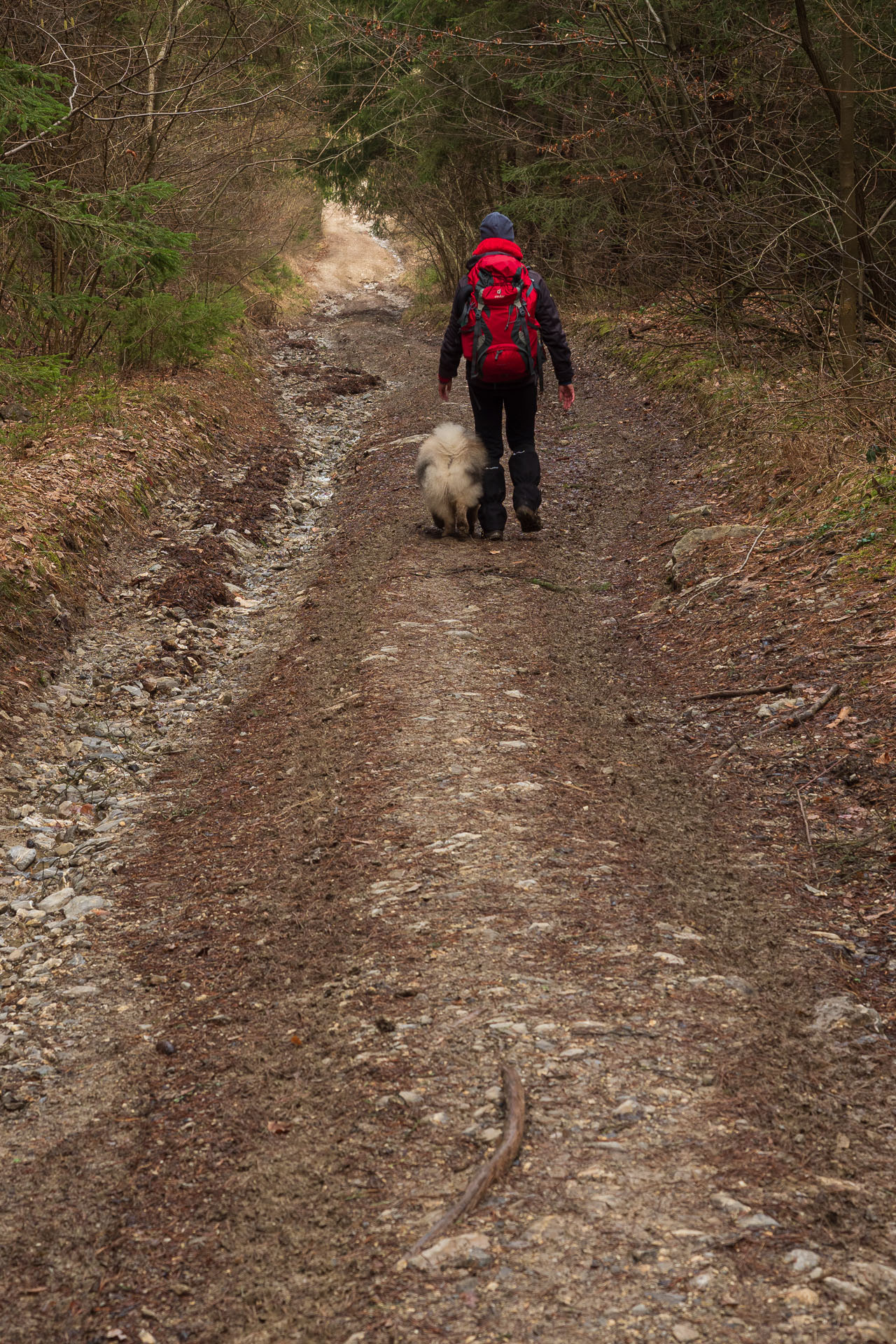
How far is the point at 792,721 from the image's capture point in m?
6.05

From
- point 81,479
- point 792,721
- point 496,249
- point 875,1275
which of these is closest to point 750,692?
point 792,721

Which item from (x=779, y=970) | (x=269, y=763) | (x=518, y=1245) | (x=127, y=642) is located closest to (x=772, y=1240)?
(x=518, y=1245)

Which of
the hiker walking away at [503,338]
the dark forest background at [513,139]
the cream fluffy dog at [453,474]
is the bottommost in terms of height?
the cream fluffy dog at [453,474]

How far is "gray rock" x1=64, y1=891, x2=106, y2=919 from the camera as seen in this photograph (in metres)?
5.09

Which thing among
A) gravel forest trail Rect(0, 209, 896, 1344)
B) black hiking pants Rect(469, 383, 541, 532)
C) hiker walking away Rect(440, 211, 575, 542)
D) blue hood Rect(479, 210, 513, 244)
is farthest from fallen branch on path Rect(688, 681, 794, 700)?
blue hood Rect(479, 210, 513, 244)

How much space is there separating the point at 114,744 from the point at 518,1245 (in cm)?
499

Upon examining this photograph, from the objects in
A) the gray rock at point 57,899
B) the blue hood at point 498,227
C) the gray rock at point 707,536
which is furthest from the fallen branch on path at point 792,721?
the blue hood at point 498,227

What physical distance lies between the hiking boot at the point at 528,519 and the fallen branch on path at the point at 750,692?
A: 3.48 meters

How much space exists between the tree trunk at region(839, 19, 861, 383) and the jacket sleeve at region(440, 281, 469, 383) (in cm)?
363

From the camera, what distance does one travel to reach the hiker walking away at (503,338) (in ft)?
27.7

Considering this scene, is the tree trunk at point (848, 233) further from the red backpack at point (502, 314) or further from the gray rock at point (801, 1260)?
the gray rock at point (801, 1260)

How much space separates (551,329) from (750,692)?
3891 mm

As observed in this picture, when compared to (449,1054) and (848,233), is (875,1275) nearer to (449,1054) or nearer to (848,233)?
(449,1054)

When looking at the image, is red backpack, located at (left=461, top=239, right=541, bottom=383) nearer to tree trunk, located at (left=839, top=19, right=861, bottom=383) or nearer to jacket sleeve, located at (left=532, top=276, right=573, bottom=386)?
jacket sleeve, located at (left=532, top=276, right=573, bottom=386)
